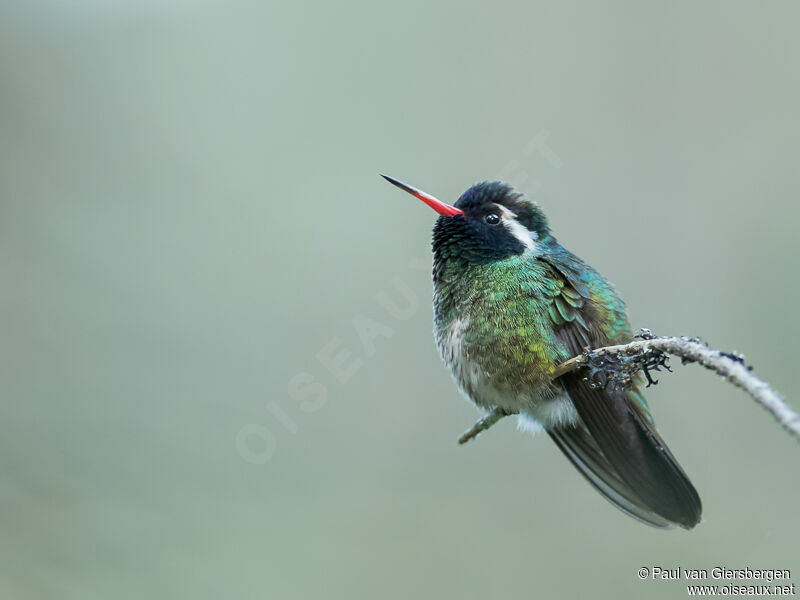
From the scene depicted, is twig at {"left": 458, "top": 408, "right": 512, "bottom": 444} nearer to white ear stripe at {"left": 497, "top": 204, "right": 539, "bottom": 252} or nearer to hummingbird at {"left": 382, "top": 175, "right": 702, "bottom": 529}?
hummingbird at {"left": 382, "top": 175, "right": 702, "bottom": 529}

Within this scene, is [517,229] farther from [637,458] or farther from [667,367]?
[667,367]

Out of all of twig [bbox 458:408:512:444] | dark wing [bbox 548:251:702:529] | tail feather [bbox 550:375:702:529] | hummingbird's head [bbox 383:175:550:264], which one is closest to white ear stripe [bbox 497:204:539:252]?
hummingbird's head [bbox 383:175:550:264]

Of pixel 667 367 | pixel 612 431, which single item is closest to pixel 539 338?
pixel 612 431

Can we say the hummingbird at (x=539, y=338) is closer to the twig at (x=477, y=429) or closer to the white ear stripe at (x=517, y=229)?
the white ear stripe at (x=517, y=229)

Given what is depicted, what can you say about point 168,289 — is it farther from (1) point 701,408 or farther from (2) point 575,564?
(1) point 701,408

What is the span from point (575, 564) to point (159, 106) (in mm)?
6398

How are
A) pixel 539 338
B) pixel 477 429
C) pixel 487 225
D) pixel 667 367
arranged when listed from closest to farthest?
pixel 667 367
pixel 477 429
pixel 539 338
pixel 487 225

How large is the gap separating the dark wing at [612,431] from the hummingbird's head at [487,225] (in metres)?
0.27

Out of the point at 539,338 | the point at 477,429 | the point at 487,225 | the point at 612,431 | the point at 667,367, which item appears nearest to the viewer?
the point at 667,367

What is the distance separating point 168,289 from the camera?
6.42 metres

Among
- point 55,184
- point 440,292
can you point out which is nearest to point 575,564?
point 440,292

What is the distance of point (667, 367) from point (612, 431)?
3.54 feet

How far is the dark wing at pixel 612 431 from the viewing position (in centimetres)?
318

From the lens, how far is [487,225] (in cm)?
380
